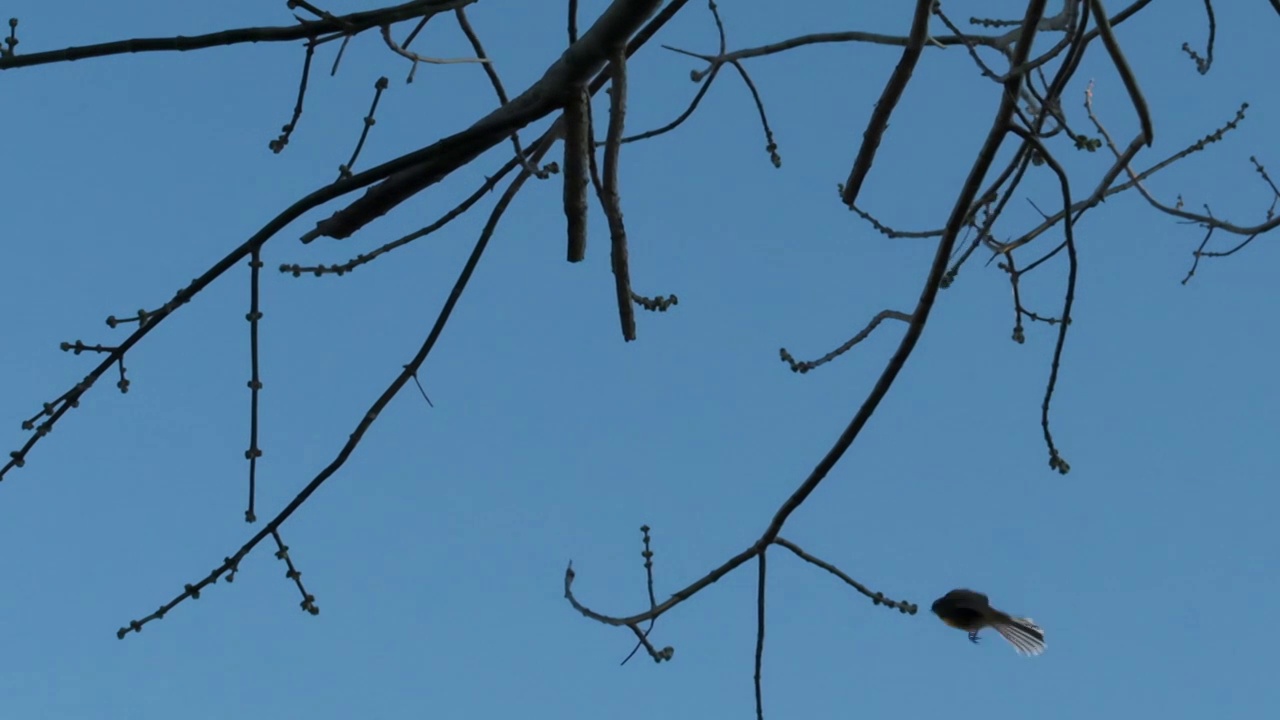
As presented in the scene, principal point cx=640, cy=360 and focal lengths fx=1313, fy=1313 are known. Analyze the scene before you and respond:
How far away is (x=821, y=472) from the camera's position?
2512 millimetres

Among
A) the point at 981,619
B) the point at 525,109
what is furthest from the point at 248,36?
the point at 981,619

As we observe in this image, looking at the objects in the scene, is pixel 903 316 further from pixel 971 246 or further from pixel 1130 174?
pixel 1130 174

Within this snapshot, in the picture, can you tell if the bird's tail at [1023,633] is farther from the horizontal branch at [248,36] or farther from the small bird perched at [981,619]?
the horizontal branch at [248,36]

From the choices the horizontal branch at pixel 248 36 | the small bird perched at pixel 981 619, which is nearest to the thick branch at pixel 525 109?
the horizontal branch at pixel 248 36

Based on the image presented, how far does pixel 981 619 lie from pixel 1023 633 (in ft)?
0.33

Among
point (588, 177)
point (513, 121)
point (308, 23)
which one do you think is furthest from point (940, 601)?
point (308, 23)

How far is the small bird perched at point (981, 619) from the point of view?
9.43 feet

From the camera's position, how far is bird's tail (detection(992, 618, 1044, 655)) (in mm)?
2844

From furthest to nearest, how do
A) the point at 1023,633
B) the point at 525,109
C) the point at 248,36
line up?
the point at 1023,633, the point at 525,109, the point at 248,36

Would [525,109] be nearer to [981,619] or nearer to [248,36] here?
[248,36]

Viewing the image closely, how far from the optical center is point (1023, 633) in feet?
9.55

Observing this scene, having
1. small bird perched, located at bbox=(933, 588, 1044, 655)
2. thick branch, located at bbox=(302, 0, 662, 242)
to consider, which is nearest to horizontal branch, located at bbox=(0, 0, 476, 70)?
thick branch, located at bbox=(302, 0, 662, 242)

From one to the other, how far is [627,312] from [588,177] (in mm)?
282

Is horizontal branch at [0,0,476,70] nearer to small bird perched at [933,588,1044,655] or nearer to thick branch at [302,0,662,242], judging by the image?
thick branch at [302,0,662,242]
